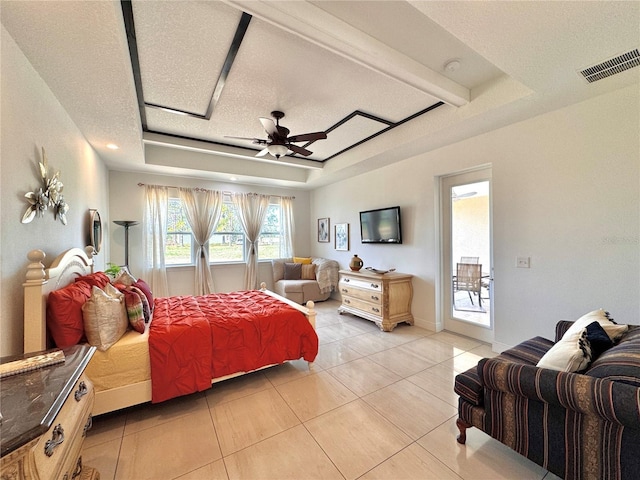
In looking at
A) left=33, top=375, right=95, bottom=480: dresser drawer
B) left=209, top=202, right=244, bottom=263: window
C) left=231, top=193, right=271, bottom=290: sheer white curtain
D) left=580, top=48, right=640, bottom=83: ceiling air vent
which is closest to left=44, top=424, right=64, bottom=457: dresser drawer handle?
left=33, top=375, right=95, bottom=480: dresser drawer

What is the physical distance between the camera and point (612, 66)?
201cm

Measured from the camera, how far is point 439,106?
309cm

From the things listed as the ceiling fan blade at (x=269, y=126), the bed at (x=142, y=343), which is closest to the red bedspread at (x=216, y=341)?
the bed at (x=142, y=343)

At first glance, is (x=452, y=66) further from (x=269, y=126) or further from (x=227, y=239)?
(x=227, y=239)

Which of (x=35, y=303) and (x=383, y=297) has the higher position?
(x=35, y=303)

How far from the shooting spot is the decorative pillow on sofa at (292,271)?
584 centimetres

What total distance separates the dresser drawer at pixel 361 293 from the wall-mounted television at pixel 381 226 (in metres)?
0.94

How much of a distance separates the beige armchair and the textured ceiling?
2.97 meters

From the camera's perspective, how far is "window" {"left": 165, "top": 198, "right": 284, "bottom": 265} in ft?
17.2

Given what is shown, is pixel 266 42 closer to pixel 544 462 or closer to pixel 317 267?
pixel 544 462

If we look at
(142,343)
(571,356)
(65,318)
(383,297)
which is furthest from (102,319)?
(383,297)

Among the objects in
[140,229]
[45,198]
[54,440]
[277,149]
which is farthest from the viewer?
[140,229]

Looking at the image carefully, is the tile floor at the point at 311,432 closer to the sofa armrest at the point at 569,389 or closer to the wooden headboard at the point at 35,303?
the sofa armrest at the point at 569,389

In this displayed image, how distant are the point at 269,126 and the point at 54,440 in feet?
9.36
